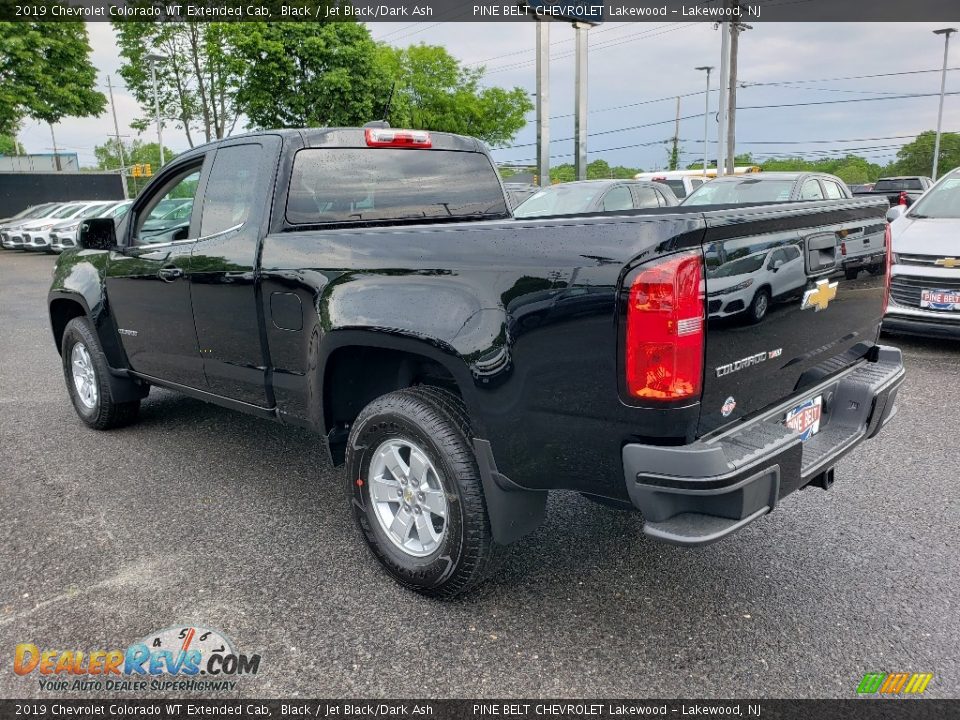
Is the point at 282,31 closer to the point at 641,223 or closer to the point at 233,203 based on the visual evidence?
the point at 233,203

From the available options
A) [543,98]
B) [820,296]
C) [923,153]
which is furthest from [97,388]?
[923,153]

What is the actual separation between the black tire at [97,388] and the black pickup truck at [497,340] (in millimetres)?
950

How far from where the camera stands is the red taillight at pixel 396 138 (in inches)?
148

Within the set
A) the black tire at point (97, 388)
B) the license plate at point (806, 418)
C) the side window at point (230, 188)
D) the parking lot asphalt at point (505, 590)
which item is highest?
the side window at point (230, 188)

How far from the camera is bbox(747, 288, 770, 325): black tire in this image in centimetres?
232

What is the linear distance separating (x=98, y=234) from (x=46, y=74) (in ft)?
90.9

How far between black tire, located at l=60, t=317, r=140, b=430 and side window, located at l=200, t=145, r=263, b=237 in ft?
5.17

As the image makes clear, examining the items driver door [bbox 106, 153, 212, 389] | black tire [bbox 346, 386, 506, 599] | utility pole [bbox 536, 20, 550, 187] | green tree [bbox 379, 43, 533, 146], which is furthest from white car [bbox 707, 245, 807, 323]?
green tree [bbox 379, 43, 533, 146]

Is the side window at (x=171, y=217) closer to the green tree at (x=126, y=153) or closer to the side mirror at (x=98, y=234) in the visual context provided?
the side mirror at (x=98, y=234)

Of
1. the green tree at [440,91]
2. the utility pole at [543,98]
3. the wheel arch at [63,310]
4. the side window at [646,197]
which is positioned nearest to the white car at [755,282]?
the wheel arch at [63,310]

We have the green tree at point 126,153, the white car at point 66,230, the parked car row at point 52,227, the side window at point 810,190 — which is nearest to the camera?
the side window at point 810,190

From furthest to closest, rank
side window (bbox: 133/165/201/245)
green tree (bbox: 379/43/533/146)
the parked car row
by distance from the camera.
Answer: green tree (bbox: 379/43/533/146), the parked car row, side window (bbox: 133/165/201/245)

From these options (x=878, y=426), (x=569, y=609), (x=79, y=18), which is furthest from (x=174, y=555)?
(x=79, y=18)

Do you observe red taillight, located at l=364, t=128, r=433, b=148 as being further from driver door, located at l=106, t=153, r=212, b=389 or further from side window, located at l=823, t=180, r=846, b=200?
side window, located at l=823, t=180, r=846, b=200
